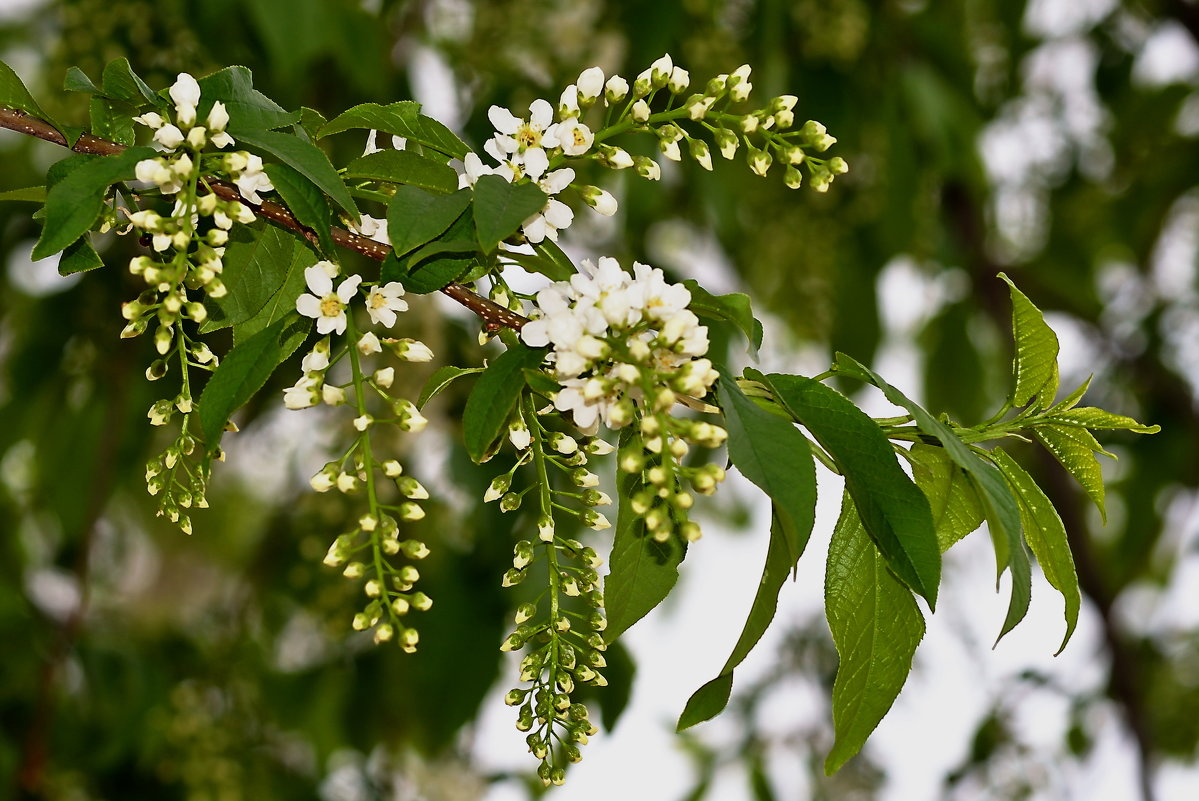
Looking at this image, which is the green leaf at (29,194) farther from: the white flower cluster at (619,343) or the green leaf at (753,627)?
the green leaf at (753,627)

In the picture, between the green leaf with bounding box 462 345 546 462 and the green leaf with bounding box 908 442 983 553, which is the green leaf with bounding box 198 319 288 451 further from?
the green leaf with bounding box 908 442 983 553

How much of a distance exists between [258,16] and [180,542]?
2508mm

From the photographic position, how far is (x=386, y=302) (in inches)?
25.3

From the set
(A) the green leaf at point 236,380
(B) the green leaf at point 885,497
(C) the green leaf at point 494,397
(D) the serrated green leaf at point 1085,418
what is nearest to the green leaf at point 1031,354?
(D) the serrated green leaf at point 1085,418

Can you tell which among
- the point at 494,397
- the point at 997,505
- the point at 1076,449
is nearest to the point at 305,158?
the point at 494,397

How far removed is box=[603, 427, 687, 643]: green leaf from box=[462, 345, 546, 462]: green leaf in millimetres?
61

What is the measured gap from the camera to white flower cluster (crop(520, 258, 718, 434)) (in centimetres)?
56

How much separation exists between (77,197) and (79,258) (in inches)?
3.8

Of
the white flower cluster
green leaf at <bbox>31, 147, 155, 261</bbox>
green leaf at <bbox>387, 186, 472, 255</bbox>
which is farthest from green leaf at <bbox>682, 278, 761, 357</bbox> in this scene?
green leaf at <bbox>31, 147, 155, 261</bbox>

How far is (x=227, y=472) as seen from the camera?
3439 mm

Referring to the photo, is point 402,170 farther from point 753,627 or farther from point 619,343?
point 753,627

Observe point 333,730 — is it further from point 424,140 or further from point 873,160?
point 424,140

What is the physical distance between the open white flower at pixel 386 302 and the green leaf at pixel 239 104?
96mm

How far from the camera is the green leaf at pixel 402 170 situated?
65 cm
